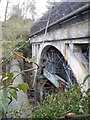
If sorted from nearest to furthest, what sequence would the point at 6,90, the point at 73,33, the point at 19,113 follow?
the point at 6,90
the point at 19,113
the point at 73,33

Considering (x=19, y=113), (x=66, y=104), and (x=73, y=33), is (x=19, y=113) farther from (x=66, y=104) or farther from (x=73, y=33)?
(x=73, y=33)

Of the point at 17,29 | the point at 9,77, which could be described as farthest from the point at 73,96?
the point at 9,77

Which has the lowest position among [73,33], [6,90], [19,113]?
[19,113]

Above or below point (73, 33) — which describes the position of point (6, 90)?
below

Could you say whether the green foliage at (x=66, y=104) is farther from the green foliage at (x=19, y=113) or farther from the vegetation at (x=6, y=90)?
the vegetation at (x=6, y=90)

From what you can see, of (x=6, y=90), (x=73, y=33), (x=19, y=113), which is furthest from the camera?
(x=73, y=33)

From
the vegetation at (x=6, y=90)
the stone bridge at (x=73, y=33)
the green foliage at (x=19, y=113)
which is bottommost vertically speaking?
the green foliage at (x=19, y=113)

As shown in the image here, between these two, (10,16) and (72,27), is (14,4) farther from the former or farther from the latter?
(72,27)

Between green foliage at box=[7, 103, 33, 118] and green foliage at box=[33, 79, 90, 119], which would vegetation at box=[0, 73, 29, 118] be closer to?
green foliage at box=[7, 103, 33, 118]

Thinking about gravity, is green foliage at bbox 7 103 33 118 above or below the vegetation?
below

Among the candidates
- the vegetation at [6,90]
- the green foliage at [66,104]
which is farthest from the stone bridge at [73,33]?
the vegetation at [6,90]

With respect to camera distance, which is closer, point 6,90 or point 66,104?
point 6,90

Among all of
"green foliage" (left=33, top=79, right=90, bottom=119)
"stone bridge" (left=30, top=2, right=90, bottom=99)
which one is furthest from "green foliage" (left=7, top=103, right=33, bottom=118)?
"stone bridge" (left=30, top=2, right=90, bottom=99)

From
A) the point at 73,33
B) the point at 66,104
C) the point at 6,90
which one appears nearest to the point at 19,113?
the point at 66,104
